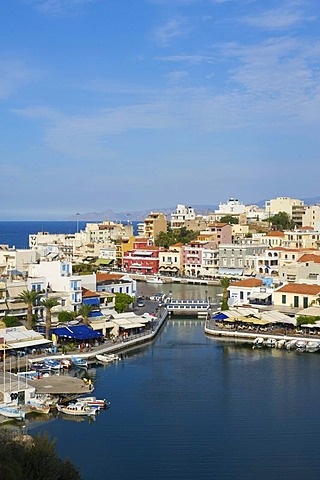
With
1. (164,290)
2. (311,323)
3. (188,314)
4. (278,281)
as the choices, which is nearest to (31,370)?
(311,323)

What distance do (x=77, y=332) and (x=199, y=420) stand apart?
383 inches

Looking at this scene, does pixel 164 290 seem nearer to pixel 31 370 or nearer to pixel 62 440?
pixel 31 370

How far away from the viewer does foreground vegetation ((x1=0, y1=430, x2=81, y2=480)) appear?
11023 mm

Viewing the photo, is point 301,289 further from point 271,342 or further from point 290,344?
point 290,344

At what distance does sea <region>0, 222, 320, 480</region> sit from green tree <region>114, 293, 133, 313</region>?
5877 mm

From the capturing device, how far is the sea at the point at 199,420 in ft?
53.4

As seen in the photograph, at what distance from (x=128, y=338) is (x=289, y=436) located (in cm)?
1248

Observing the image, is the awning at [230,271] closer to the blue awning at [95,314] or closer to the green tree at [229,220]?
the green tree at [229,220]

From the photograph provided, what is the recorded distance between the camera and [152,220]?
245ft

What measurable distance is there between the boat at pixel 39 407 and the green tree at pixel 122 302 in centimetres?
1384

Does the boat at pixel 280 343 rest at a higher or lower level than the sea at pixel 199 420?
higher

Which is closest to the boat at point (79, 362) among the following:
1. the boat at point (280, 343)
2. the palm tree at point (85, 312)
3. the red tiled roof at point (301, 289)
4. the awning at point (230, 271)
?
the palm tree at point (85, 312)

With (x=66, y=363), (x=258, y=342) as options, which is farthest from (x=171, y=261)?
(x=66, y=363)

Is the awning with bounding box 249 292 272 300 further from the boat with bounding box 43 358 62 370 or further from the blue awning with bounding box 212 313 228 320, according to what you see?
the boat with bounding box 43 358 62 370
